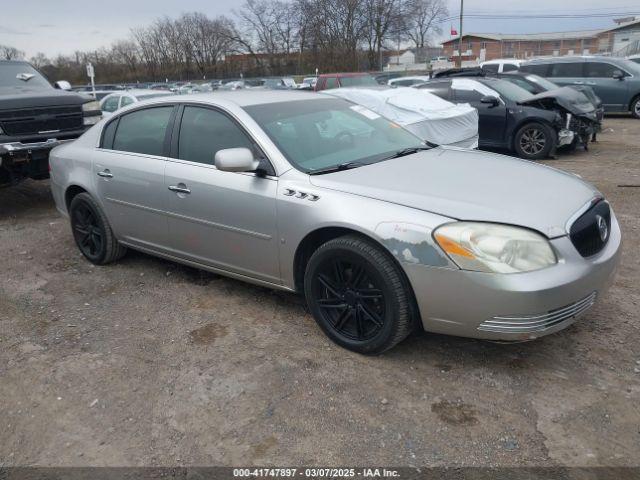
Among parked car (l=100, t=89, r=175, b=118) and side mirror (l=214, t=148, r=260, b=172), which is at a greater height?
parked car (l=100, t=89, r=175, b=118)

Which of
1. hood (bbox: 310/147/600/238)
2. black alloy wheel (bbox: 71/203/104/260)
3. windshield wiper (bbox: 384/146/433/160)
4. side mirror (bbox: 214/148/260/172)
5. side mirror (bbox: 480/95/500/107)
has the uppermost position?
side mirror (bbox: 480/95/500/107)

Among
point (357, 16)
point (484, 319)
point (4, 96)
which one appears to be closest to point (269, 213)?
point (484, 319)

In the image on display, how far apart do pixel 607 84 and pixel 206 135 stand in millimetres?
14410

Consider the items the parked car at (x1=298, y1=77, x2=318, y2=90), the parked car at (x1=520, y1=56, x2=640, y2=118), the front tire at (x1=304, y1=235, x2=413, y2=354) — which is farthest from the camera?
the parked car at (x1=298, y1=77, x2=318, y2=90)

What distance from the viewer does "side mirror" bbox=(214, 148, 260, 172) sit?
3.53 m

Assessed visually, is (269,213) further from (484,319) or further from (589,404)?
(589,404)

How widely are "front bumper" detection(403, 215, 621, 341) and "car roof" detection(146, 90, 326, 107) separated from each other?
194 cm

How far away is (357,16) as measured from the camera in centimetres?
5350

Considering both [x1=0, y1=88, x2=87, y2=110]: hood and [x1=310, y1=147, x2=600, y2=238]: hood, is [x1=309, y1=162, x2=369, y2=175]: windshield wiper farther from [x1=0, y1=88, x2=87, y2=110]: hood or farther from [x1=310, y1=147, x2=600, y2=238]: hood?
[x1=0, y1=88, x2=87, y2=110]: hood

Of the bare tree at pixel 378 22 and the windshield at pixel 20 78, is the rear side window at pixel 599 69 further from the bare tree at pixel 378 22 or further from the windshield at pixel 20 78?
the bare tree at pixel 378 22

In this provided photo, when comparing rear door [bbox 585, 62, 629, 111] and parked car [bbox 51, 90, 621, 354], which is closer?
parked car [bbox 51, 90, 621, 354]

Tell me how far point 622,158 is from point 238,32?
206 feet

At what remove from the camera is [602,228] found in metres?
3.24

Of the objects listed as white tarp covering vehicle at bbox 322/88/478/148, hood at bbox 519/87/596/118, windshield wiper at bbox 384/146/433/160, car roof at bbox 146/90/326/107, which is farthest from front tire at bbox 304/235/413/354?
hood at bbox 519/87/596/118
